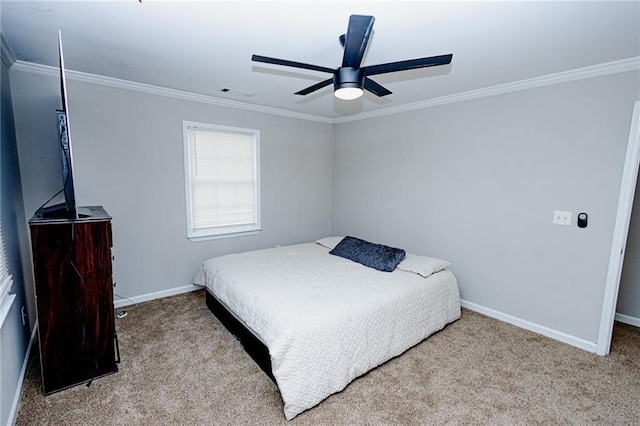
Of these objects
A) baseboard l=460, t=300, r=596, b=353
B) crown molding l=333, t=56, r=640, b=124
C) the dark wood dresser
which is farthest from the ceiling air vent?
baseboard l=460, t=300, r=596, b=353

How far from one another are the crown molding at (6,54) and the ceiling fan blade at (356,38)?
2.39 meters

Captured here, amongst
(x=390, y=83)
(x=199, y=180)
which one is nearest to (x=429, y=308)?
(x=390, y=83)

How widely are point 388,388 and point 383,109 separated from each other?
3.29 metres

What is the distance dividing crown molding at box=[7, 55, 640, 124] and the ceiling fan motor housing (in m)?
1.96

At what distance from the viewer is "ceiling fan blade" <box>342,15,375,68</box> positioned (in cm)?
139

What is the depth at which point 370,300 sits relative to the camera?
240 cm

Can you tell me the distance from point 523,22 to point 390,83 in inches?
51.2

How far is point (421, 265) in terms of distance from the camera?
9.95 ft

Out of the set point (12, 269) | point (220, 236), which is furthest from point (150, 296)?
point (12, 269)

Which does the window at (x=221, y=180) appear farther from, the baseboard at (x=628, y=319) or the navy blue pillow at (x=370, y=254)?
the baseboard at (x=628, y=319)

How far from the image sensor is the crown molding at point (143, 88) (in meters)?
2.73

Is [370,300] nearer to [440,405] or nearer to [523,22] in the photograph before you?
[440,405]

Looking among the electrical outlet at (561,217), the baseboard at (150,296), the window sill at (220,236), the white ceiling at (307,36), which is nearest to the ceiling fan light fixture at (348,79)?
the white ceiling at (307,36)

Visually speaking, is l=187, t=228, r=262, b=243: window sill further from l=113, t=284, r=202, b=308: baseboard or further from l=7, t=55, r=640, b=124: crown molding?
l=7, t=55, r=640, b=124: crown molding
